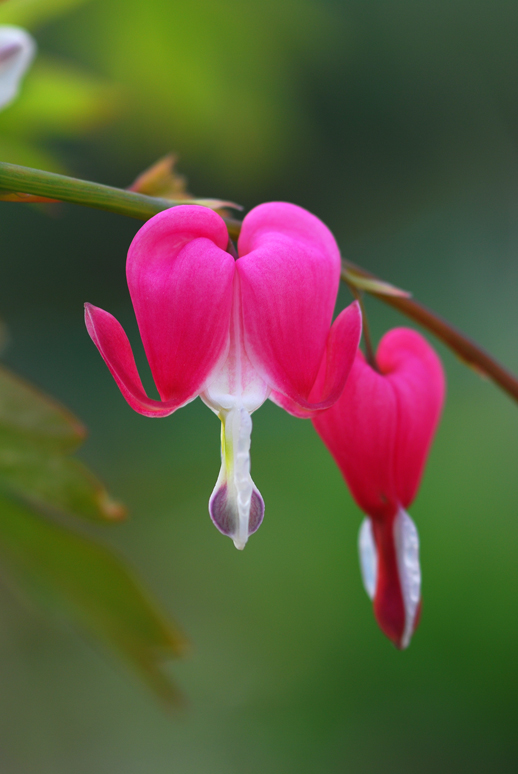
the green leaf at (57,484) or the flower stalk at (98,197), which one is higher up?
the flower stalk at (98,197)

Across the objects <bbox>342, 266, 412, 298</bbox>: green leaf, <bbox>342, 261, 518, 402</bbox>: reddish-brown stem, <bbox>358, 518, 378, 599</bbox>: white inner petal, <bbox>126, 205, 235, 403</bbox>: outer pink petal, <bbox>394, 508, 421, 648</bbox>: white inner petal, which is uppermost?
<bbox>342, 266, 412, 298</bbox>: green leaf

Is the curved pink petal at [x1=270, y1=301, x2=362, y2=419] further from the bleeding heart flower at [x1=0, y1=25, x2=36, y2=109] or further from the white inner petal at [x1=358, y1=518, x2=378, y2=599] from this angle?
the bleeding heart flower at [x1=0, y1=25, x2=36, y2=109]

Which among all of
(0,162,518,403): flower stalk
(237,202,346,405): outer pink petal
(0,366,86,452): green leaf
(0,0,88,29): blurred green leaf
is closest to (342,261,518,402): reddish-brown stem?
(0,162,518,403): flower stalk

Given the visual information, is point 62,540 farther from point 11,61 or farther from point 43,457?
point 11,61

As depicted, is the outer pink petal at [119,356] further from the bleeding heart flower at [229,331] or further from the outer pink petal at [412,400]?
the outer pink petal at [412,400]

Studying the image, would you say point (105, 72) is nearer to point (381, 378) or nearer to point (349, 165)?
point (381, 378)

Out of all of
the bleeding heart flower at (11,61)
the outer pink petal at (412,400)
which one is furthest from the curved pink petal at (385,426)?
the bleeding heart flower at (11,61)

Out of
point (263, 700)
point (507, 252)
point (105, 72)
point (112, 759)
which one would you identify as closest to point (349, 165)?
point (507, 252)
